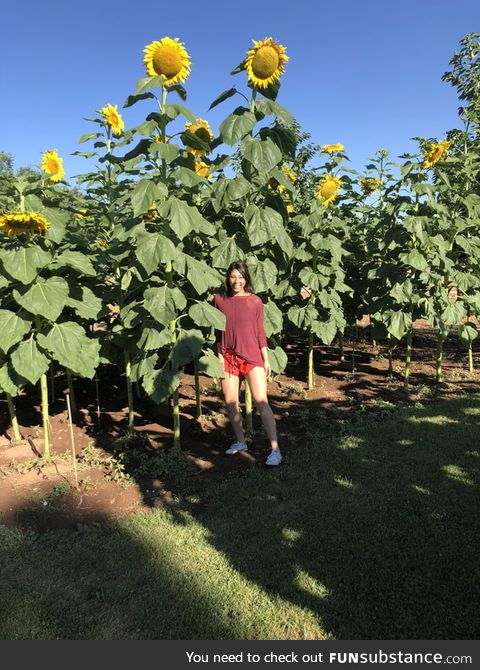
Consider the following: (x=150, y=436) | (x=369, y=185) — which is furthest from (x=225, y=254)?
(x=369, y=185)

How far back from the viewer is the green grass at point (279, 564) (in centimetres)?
244

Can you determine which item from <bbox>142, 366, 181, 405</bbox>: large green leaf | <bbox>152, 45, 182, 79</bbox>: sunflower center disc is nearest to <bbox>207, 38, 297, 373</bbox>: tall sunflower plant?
<bbox>152, 45, 182, 79</bbox>: sunflower center disc

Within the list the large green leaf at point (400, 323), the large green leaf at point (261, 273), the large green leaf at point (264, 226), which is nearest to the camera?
the large green leaf at point (264, 226)

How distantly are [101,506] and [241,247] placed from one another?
2.49 meters

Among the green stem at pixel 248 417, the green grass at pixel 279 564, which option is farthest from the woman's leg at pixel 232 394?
the green grass at pixel 279 564

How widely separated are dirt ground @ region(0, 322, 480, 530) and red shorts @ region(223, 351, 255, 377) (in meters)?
0.81

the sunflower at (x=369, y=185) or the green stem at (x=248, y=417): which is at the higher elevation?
the sunflower at (x=369, y=185)

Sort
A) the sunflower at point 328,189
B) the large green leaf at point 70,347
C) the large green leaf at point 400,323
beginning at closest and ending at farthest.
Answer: the large green leaf at point 70,347, the sunflower at point 328,189, the large green leaf at point 400,323

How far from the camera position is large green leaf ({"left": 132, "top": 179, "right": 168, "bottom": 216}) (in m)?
3.54

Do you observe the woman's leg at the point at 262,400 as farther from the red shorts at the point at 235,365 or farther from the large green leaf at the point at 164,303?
the large green leaf at the point at 164,303

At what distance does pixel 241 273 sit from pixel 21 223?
1767 mm

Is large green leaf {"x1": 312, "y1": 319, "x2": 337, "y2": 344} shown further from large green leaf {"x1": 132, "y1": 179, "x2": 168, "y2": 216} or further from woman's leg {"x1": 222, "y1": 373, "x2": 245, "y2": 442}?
large green leaf {"x1": 132, "y1": 179, "x2": 168, "y2": 216}

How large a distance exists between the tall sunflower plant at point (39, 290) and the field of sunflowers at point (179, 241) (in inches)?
0.4

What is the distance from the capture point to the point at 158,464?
169 inches
